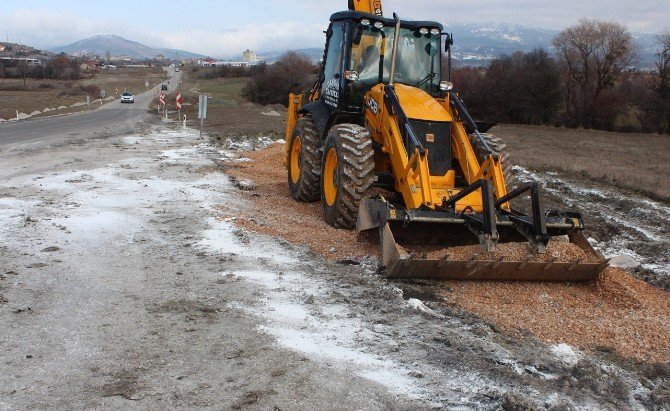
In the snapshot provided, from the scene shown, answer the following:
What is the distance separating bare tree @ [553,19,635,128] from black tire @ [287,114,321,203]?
40193 mm

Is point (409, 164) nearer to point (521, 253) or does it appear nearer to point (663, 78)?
point (521, 253)

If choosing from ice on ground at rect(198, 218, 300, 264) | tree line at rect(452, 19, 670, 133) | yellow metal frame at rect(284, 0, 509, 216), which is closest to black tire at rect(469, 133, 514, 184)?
yellow metal frame at rect(284, 0, 509, 216)

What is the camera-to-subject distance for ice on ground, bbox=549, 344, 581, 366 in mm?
4873

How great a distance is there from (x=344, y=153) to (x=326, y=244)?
1204 mm

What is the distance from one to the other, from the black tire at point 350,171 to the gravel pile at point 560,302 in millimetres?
265

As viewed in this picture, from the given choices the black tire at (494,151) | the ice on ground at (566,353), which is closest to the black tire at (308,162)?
the black tire at (494,151)

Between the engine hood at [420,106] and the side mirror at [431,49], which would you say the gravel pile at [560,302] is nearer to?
the engine hood at [420,106]

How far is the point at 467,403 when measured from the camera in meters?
4.07

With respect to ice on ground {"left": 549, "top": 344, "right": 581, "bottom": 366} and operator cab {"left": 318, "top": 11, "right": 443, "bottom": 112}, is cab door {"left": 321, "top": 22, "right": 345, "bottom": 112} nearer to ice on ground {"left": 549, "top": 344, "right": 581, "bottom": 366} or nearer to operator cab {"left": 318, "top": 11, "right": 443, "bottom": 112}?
operator cab {"left": 318, "top": 11, "right": 443, "bottom": 112}

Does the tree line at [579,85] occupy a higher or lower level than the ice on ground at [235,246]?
higher

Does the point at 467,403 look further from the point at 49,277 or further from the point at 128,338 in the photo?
the point at 49,277

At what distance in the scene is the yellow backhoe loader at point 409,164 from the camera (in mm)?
6598

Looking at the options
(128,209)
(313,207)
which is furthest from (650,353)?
(128,209)

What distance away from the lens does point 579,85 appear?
47750 millimetres
